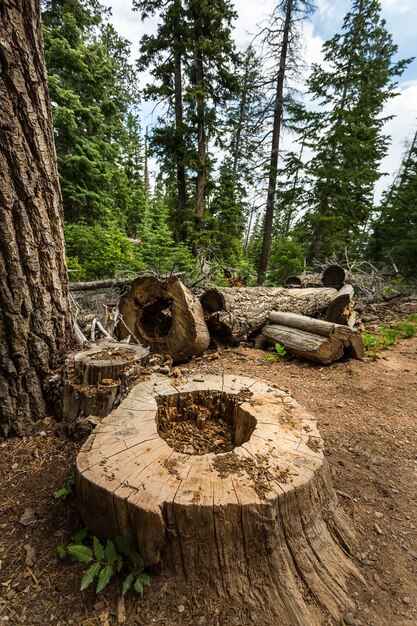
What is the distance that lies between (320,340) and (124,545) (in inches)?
143

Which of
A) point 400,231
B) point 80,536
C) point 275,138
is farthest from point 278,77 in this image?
point 80,536

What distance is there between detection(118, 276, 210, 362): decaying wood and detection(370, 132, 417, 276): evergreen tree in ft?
32.0

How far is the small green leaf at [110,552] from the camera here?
4.21ft

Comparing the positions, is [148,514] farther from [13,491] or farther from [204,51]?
[204,51]

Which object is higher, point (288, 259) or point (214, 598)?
point (288, 259)

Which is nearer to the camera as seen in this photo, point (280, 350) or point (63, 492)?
point (63, 492)

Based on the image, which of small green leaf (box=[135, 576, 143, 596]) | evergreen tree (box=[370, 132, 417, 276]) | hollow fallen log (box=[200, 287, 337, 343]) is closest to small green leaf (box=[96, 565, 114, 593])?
small green leaf (box=[135, 576, 143, 596])

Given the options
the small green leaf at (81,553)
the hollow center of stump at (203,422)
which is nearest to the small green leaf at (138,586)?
the small green leaf at (81,553)

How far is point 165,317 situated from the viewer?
4.81 m

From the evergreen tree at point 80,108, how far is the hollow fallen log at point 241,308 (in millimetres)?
5028

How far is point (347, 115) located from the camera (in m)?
8.73

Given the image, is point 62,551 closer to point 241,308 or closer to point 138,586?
point 138,586

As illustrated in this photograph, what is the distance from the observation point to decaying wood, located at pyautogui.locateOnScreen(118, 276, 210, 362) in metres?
4.09

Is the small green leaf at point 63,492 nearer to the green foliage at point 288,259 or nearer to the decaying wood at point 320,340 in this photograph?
the decaying wood at point 320,340
